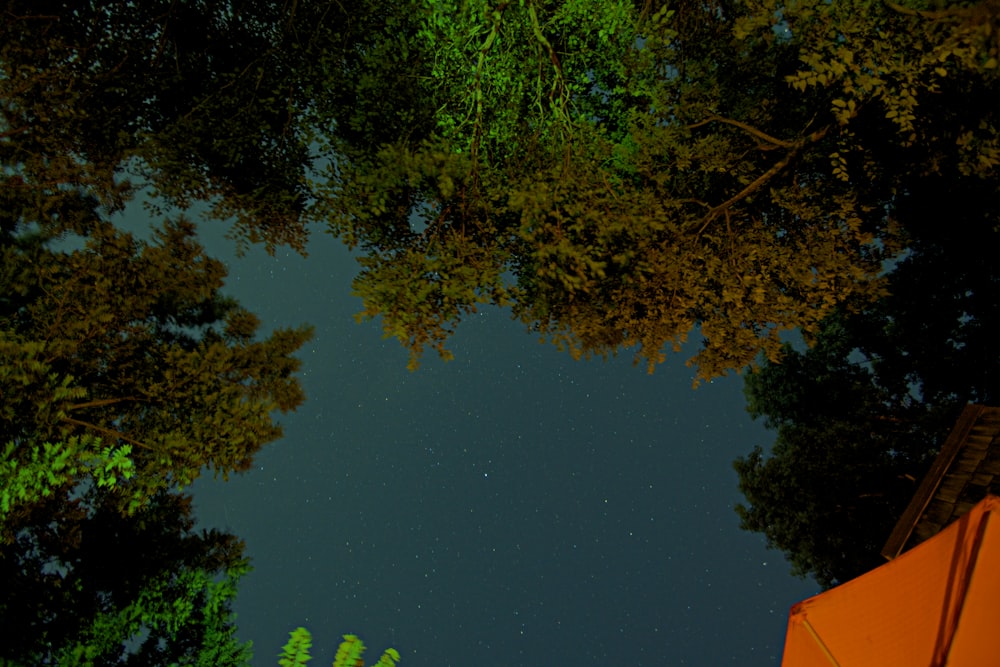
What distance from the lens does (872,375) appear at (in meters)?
18.5

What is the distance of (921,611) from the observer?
12.4 feet

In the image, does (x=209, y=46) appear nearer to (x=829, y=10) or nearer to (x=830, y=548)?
(x=829, y=10)

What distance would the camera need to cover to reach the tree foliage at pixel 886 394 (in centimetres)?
1417

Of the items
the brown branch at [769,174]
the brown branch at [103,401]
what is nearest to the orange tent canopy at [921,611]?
the brown branch at [769,174]

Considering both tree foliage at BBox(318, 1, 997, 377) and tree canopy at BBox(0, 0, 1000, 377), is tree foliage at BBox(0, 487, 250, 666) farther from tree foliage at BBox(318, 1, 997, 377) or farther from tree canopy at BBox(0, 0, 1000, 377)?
tree foliage at BBox(318, 1, 997, 377)

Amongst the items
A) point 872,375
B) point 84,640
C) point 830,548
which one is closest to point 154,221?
point 84,640

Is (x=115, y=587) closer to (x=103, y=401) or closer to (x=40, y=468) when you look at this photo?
(x=103, y=401)

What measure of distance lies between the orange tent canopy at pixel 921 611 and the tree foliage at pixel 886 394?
39.2 feet

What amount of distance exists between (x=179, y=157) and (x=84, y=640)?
30.7 ft

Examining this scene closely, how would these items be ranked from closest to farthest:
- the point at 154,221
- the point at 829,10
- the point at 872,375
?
the point at 829,10, the point at 154,221, the point at 872,375

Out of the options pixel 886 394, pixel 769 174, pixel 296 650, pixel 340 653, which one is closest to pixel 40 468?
pixel 296 650

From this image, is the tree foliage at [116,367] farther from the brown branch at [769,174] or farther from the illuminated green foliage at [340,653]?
the brown branch at [769,174]

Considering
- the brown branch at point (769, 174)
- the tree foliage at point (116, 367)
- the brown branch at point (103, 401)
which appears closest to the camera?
the tree foliage at point (116, 367)

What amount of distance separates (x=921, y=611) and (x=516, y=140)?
30.0 ft
